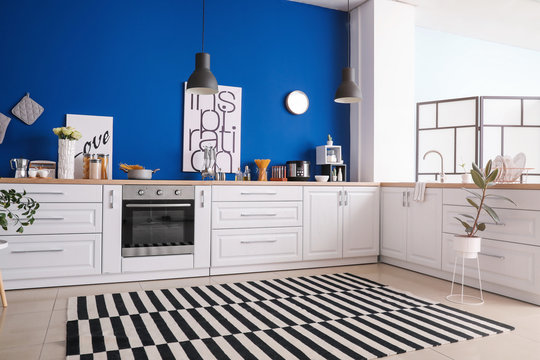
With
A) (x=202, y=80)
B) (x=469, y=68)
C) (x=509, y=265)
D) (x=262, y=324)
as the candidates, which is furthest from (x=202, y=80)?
(x=469, y=68)

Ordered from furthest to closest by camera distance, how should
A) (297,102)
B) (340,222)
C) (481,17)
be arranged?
(481,17), (297,102), (340,222)

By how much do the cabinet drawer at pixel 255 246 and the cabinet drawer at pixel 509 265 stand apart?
4.99 ft

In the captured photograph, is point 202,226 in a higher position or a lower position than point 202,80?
lower

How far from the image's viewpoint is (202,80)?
3398mm

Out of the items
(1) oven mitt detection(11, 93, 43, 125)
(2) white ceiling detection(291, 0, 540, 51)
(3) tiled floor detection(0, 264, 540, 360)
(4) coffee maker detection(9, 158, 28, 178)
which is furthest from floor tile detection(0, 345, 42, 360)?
(2) white ceiling detection(291, 0, 540, 51)

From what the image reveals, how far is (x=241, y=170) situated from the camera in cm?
452

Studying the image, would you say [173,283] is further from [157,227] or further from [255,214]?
[255,214]

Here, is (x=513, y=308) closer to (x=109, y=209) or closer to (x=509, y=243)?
(x=509, y=243)

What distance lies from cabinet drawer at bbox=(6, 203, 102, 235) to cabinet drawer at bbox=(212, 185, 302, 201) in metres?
1.00

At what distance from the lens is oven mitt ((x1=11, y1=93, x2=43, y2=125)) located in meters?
3.66

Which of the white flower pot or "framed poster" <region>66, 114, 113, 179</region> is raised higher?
"framed poster" <region>66, 114, 113, 179</region>

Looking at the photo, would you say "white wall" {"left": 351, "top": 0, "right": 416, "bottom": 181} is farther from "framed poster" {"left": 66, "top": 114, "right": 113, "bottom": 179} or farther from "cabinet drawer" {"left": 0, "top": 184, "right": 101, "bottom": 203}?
"cabinet drawer" {"left": 0, "top": 184, "right": 101, "bottom": 203}

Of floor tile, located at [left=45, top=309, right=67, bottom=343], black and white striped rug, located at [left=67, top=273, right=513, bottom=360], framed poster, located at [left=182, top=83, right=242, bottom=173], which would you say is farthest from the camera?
framed poster, located at [left=182, top=83, right=242, bottom=173]

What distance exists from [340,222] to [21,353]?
2970mm
